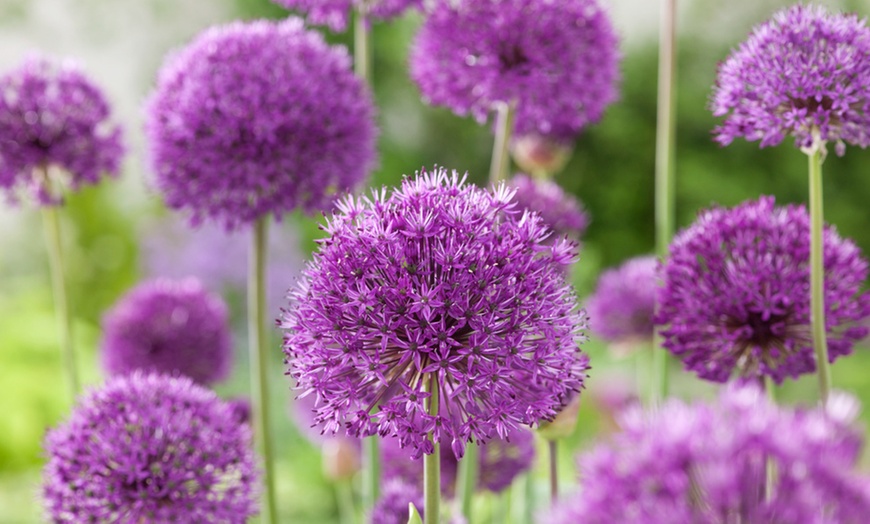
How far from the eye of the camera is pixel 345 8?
71.3 inches

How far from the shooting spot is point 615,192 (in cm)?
845

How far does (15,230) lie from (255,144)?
18.0ft

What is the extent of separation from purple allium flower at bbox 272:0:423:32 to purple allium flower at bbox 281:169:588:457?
0.83 m

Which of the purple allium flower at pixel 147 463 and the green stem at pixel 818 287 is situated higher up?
the green stem at pixel 818 287

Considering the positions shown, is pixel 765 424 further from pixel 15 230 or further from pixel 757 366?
pixel 15 230

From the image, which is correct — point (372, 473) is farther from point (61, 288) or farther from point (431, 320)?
point (431, 320)

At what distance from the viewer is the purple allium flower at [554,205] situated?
1932mm

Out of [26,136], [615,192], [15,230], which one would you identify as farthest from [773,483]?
[615,192]

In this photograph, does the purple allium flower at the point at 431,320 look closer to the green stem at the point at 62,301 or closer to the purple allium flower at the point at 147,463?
the purple allium flower at the point at 147,463

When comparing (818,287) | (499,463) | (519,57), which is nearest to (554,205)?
(519,57)

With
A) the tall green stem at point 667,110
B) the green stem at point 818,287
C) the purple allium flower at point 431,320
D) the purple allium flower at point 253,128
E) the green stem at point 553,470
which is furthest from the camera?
the tall green stem at point 667,110

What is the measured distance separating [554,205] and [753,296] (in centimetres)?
78

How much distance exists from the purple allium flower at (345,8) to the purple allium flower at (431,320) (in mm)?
834

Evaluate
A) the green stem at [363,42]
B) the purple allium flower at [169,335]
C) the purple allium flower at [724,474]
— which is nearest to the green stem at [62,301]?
the purple allium flower at [169,335]
